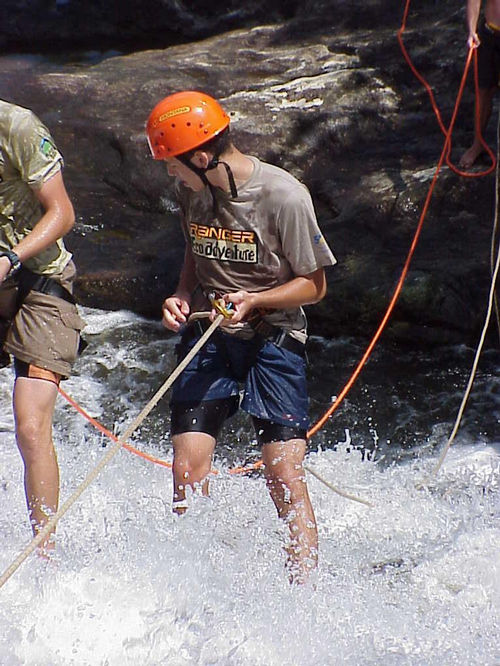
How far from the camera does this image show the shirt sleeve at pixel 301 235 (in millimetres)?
3205

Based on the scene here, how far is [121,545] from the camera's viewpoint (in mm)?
3598

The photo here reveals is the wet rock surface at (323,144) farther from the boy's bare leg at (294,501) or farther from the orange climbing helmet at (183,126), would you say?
the orange climbing helmet at (183,126)

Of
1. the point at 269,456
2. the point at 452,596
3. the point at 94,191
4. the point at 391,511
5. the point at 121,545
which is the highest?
the point at 269,456

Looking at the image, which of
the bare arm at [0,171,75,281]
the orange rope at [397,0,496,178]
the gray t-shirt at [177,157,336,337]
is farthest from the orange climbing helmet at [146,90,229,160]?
the orange rope at [397,0,496,178]

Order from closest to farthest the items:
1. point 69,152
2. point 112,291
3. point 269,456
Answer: point 269,456 < point 112,291 < point 69,152

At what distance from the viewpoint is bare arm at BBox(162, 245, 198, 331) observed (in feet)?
11.2

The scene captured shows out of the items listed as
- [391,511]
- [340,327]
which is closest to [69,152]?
[340,327]

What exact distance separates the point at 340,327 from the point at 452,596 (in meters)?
3.12

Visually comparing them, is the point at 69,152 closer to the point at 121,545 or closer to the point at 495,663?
the point at 121,545

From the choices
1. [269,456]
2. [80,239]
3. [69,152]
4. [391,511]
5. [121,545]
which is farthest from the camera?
[69,152]

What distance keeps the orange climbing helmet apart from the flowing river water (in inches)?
53.0

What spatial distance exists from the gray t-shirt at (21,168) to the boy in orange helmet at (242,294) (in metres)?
0.46

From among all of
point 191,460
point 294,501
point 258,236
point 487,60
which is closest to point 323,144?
point 487,60

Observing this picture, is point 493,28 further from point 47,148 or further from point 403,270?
point 47,148
